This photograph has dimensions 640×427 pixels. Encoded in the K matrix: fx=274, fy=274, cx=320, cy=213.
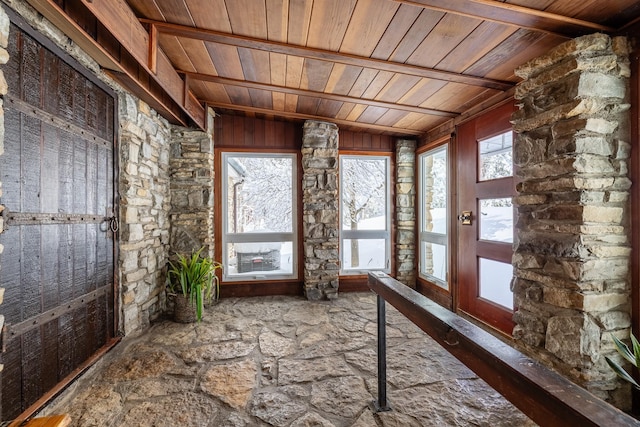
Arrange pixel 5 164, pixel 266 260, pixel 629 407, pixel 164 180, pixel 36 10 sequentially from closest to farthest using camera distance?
1. pixel 5 164
2. pixel 36 10
3. pixel 629 407
4. pixel 164 180
5. pixel 266 260

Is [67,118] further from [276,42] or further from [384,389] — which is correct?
[384,389]

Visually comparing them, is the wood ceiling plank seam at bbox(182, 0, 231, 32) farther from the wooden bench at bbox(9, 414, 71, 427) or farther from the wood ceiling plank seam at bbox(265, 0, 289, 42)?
the wooden bench at bbox(9, 414, 71, 427)

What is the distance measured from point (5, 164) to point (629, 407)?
3.46 metres

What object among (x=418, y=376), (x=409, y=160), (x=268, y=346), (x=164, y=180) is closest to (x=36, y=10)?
(x=164, y=180)

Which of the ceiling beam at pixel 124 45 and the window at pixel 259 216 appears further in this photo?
the window at pixel 259 216

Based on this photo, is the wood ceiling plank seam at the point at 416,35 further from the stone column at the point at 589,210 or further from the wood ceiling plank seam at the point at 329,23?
the stone column at the point at 589,210

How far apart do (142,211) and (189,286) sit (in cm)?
89

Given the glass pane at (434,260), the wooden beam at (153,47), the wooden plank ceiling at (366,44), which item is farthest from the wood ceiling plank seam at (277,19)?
the glass pane at (434,260)

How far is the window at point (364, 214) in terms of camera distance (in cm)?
379

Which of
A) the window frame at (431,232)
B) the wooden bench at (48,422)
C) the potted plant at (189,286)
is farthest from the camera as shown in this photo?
the window frame at (431,232)

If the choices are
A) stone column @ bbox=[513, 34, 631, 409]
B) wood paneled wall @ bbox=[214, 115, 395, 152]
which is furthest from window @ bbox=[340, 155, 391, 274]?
stone column @ bbox=[513, 34, 631, 409]

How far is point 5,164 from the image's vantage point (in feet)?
4.20

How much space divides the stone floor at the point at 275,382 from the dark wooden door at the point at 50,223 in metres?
0.28

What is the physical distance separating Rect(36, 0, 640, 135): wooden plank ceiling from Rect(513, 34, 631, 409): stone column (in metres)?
0.23
